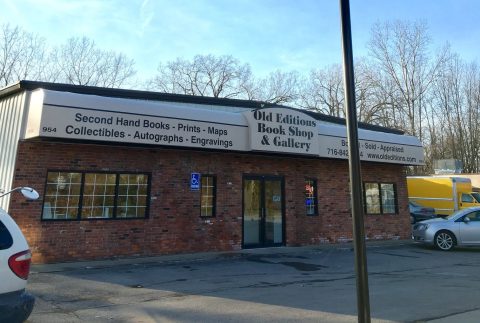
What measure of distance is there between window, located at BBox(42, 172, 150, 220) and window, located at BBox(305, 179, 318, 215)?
6319 mm

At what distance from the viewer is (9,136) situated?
11422mm

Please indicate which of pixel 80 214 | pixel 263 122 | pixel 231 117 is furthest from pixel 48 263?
pixel 263 122

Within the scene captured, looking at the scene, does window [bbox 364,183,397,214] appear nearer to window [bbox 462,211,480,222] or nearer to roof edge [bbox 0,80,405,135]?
window [bbox 462,211,480,222]

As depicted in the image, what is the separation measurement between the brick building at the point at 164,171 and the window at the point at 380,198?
1.43m

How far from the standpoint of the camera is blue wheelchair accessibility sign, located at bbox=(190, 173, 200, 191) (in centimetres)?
1322

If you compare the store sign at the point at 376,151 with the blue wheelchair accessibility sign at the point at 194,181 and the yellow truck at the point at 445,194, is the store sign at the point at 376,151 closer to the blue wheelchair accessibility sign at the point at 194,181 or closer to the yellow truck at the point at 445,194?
the blue wheelchair accessibility sign at the point at 194,181

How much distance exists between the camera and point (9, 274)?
4.52 meters

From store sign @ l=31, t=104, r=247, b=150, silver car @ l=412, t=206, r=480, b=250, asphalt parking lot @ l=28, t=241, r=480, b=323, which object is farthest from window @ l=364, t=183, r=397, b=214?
store sign @ l=31, t=104, r=247, b=150

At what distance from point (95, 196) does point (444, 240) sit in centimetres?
1229

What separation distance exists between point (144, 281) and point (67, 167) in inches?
167

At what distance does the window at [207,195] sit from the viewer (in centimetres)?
1354

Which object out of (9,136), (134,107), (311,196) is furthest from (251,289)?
(311,196)

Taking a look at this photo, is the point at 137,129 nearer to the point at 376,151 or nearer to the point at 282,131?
the point at 282,131

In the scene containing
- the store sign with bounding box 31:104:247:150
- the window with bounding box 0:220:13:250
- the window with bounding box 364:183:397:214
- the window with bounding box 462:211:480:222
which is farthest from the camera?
the window with bounding box 364:183:397:214
